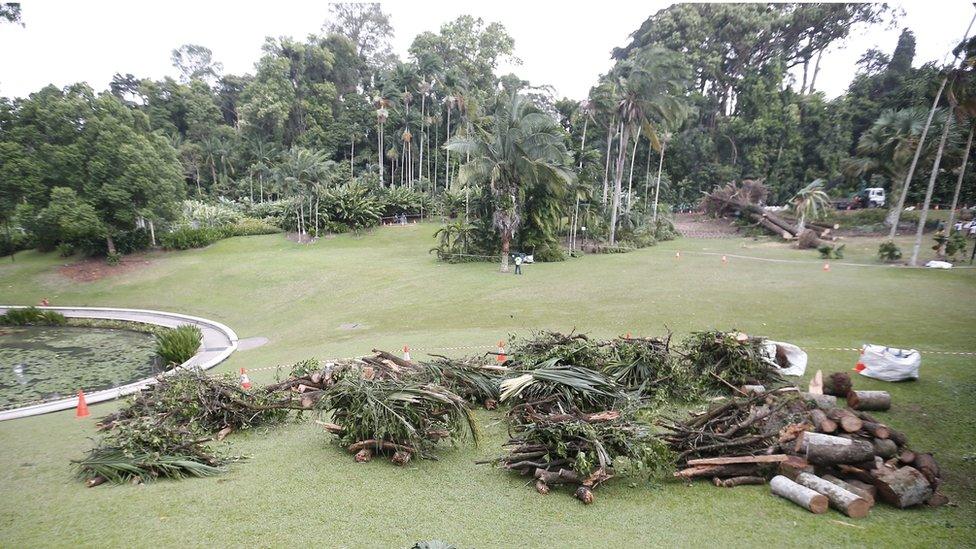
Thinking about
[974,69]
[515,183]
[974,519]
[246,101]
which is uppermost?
[246,101]

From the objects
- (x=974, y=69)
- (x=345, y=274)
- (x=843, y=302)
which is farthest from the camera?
(x=345, y=274)

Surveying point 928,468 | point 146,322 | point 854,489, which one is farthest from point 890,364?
point 146,322

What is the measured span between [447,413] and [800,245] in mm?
30069

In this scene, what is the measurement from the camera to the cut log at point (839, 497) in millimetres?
4703

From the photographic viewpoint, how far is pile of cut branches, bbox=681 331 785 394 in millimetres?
8273

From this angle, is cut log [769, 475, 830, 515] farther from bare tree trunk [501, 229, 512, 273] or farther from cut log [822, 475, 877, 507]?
bare tree trunk [501, 229, 512, 273]

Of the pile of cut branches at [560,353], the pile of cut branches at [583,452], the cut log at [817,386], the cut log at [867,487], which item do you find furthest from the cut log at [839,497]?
the pile of cut branches at [560,353]

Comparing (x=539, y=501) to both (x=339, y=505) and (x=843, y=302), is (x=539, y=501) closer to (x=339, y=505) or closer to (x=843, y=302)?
(x=339, y=505)

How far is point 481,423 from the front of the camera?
25.8 ft

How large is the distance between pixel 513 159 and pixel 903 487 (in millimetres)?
21188

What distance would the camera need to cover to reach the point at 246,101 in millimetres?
52156

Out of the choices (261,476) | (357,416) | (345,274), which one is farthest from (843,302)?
(345,274)

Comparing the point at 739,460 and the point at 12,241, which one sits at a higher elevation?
the point at 12,241

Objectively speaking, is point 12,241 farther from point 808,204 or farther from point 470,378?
point 808,204
